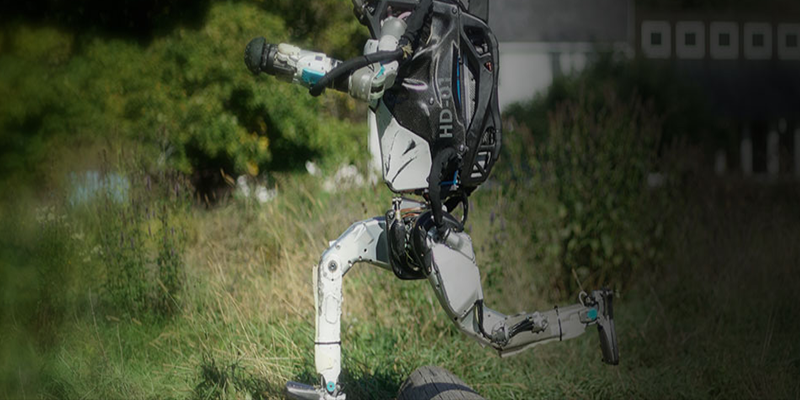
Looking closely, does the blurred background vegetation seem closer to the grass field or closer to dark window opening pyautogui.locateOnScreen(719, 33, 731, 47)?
the grass field

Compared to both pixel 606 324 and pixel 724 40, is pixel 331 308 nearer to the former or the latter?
pixel 606 324

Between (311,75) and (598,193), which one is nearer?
(311,75)

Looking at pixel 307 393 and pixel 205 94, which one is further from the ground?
pixel 205 94

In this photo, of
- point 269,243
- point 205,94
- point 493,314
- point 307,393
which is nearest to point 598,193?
point 269,243

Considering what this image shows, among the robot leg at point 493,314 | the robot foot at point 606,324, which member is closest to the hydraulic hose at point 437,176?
the robot leg at point 493,314

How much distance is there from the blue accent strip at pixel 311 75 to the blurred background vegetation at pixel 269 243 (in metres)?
1.81

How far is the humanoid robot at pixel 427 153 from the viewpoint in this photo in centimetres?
333

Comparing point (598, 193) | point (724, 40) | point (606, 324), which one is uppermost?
point (724, 40)

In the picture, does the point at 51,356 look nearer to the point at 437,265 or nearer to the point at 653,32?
the point at 437,265

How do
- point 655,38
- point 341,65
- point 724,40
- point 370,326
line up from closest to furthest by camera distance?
point 341,65, point 370,326, point 655,38, point 724,40

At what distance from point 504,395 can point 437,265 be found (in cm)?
164

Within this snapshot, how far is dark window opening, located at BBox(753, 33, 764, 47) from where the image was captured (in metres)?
22.5

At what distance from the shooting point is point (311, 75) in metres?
3.30

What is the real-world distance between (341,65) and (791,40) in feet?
71.3
